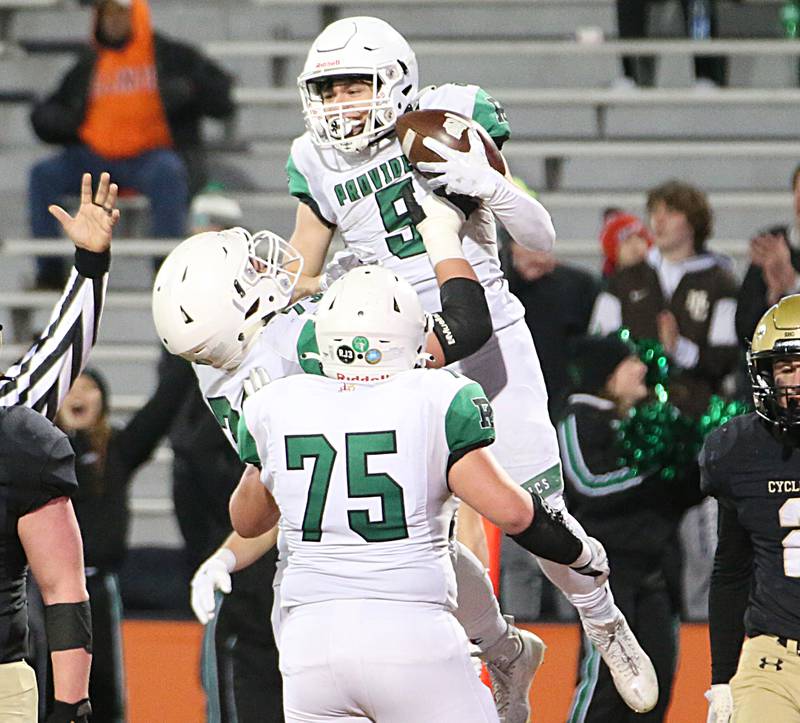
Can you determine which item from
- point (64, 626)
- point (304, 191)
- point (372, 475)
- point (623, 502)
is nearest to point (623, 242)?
point (623, 502)

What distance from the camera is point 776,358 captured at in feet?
13.8

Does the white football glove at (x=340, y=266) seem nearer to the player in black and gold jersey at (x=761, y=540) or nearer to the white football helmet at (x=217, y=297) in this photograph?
the white football helmet at (x=217, y=297)

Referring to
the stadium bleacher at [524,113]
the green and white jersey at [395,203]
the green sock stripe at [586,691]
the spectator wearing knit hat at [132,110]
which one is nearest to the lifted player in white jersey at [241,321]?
the green and white jersey at [395,203]

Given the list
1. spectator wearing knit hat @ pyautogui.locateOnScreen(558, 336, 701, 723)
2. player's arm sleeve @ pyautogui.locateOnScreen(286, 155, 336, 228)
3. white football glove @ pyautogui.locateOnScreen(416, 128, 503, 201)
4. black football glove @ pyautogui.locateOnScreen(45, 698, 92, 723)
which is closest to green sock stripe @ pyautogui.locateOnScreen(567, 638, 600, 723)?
spectator wearing knit hat @ pyautogui.locateOnScreen(558, 336, 701, 723)

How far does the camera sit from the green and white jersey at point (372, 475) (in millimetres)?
3480

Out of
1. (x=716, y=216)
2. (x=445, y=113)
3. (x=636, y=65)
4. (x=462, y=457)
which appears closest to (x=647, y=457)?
(x=445, y=113)

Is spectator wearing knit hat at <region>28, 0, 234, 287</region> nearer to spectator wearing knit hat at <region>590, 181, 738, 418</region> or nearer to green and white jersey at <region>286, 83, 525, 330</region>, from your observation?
spectator wearing knit hat at <region>590, 181, 738, 418</region>

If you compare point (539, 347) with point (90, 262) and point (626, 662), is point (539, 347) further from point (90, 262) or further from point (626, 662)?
point (90, 262)

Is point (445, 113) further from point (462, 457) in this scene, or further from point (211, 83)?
point (211, 83)

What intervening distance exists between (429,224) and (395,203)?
24cm

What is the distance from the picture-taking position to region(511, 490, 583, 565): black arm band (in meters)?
3.70

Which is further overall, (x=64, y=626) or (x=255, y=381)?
(x=255, y=381)

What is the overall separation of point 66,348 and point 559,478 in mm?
1382

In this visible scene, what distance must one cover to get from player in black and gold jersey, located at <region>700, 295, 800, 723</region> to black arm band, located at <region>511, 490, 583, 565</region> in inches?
23.6
